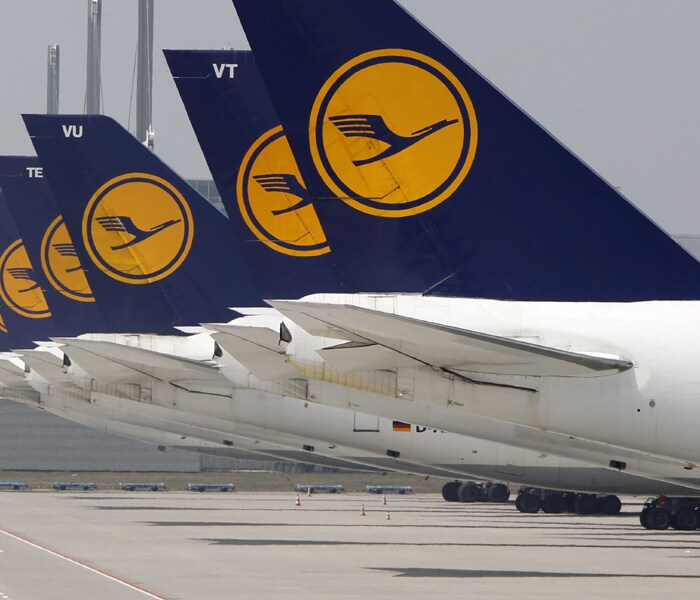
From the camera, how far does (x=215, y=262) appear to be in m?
35.7

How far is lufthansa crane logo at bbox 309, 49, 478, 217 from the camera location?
19906 millimetres

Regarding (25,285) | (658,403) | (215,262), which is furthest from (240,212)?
(25,285)

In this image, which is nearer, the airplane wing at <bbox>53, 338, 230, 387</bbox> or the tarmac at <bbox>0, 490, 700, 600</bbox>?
the tarmac at <bbox>0, 490, 700, 600</bbox>

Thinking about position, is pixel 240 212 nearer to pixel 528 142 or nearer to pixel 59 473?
pixel 528 142

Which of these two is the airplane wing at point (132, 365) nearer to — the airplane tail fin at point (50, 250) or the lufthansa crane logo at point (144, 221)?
the lufthansa crane logo at point (144, 221)

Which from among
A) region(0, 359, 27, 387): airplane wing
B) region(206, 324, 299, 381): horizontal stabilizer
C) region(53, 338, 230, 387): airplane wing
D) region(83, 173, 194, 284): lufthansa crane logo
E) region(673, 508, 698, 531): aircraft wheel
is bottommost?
region(673, 508, 698, 531): aircraft wheel

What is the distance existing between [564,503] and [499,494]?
24.5 feet

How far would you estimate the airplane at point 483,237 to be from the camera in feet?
62.6

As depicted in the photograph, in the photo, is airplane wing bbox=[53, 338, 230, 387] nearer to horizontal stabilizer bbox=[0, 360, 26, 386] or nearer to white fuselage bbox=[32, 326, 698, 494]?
white fuselage bbox=[32, 326, 698, 494]

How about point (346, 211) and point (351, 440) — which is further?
point (351, 440)

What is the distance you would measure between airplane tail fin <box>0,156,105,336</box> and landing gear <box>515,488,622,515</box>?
42.6 feet

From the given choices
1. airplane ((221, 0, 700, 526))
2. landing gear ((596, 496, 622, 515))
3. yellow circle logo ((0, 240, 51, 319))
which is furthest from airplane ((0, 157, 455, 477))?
airplane ((221, 0, 700, 526))

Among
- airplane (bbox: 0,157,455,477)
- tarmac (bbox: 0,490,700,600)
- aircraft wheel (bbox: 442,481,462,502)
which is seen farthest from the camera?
aircraft wheel (bbox: 442,481,462,502)

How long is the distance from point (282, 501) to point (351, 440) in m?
18.6
